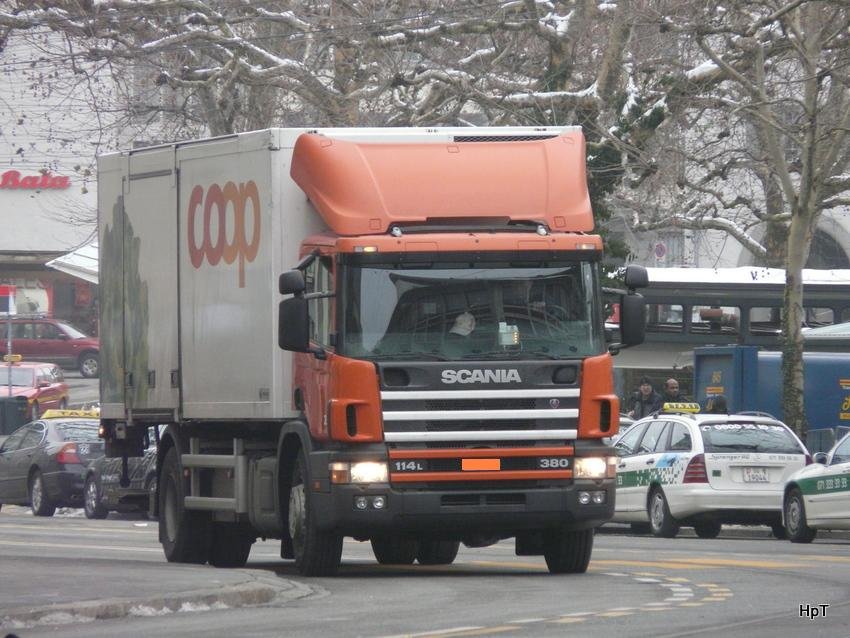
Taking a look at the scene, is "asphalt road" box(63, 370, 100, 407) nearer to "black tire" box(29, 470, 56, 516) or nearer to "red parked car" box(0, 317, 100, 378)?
"red parked car" box(0, 317, 100, 378)

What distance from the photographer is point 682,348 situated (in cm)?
4150

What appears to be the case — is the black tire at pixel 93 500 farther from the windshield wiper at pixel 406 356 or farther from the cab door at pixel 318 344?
the windshield wiper at pixel 406 356

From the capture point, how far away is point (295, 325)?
13.0 m

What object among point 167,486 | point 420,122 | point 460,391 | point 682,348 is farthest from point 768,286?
point 460,391

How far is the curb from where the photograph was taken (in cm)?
1030

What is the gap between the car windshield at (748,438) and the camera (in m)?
21.5

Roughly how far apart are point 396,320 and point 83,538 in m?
8.62

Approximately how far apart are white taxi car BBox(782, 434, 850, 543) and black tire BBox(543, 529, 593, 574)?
19.2ft

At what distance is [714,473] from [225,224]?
A: 337 inches

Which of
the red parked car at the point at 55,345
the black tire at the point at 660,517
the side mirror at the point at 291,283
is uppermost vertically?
the red parked car at the point at 55,345

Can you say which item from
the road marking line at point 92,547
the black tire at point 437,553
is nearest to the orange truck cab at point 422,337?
the black tire at point 437,553

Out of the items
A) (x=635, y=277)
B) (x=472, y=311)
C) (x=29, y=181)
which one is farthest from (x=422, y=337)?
(x=29, y=181)

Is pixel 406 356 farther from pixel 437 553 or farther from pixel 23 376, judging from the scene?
pixel 23 376

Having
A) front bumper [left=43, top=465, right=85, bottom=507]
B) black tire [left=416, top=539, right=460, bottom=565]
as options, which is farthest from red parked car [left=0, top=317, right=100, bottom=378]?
black tire [left=416, top=539, right=460, bottom=565]
